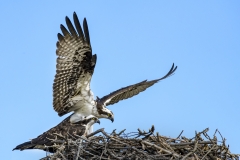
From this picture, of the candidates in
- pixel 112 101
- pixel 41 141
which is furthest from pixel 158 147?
pixel 112 101

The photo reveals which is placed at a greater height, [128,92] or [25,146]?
[128,92]

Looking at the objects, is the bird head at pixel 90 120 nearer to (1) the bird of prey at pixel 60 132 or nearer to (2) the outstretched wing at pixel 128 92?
(1) the bird of prey at pixel 60 132

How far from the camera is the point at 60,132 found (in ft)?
27.2

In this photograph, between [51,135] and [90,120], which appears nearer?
[51,135]

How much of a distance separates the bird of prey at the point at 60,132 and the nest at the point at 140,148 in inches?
35.3

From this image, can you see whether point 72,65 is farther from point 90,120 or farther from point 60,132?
point 60,132

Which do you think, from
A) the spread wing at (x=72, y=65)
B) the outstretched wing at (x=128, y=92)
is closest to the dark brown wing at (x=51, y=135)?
the spread wing at (x=72, y=65)

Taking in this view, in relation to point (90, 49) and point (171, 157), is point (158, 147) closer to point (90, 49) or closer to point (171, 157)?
point (171, 157)

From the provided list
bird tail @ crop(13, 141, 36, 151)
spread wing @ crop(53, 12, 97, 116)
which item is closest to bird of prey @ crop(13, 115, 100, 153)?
bird tail @ crop(13, 141, 36, 151)

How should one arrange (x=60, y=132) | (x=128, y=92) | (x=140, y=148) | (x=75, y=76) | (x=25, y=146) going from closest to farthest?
(x=140, y=148) < (x=25, y=146) < (x=60, y=132) < (x=75, y=76) < (x=128, y=92)

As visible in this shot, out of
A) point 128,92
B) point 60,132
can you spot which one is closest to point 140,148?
point 60,132

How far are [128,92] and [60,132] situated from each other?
229cm

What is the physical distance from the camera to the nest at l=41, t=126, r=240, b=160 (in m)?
6.83

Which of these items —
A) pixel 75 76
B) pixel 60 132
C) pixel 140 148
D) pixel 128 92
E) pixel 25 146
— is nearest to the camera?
pixel 140 148
